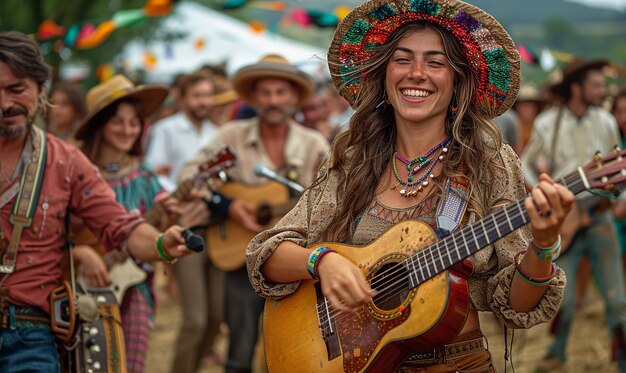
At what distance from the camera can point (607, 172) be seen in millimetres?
2959

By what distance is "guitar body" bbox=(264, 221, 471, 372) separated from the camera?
3.36 m

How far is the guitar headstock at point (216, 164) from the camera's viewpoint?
6371 millimetres

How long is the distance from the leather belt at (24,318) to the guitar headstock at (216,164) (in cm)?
206

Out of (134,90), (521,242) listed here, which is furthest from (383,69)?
(134,90)

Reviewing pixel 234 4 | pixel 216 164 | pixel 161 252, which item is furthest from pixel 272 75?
pixel 161 252

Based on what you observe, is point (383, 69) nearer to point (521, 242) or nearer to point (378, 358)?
point (521, 242)

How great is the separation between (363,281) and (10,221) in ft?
6.13

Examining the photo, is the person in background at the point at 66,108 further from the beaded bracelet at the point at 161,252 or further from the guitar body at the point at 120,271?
the beaded bracelet at the point at 161,252

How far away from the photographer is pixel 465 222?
3.57 metres

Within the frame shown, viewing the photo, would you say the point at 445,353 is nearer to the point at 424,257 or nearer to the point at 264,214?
the point at 424,257

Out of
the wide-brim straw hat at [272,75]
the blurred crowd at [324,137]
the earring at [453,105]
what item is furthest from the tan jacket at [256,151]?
the earring at [453,105]

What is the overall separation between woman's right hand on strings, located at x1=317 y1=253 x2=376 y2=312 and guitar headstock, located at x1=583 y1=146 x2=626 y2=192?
0.88m

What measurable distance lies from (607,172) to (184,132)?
24.0ft

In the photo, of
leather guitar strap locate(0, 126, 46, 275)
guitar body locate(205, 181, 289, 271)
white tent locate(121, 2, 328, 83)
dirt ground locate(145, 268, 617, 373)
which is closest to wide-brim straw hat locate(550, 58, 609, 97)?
dirt ground locate(145, 268, 617, 373)
